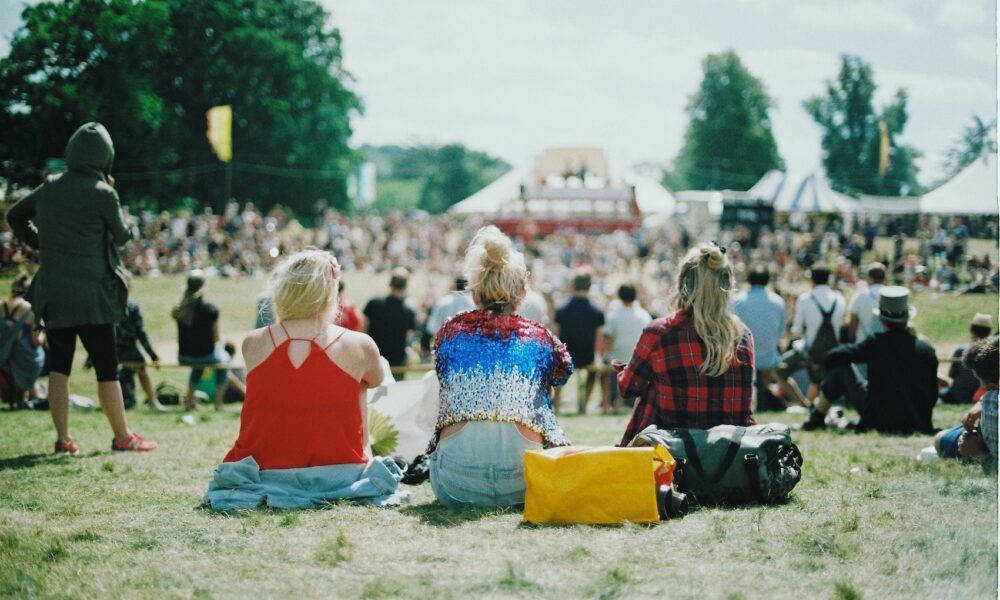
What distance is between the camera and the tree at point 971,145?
234 inches

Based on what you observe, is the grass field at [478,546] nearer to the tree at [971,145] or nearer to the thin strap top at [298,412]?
the thin strap top at [298,412]

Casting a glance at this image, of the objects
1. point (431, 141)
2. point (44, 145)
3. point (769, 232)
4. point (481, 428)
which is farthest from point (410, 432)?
point (431, 141)

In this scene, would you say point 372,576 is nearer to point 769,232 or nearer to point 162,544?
point 162,544

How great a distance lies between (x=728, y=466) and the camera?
450 centimetres

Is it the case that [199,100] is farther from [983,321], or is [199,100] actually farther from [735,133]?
[735,133]

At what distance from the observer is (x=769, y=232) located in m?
30.9

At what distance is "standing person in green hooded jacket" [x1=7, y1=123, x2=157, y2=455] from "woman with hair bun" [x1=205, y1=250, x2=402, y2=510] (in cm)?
174

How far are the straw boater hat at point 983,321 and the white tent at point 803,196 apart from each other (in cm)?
2381

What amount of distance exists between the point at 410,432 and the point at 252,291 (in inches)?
662

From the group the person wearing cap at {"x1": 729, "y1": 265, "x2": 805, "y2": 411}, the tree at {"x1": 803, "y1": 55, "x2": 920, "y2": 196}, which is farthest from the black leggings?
the tree at {"x1": 803, "y1": 55, "x2": 920, "y2": 196}

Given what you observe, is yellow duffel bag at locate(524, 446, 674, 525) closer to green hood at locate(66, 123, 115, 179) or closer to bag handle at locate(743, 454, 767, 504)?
bag handle at locate(743, 454, 767, 504)

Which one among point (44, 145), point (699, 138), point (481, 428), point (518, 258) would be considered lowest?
point (481, 428)

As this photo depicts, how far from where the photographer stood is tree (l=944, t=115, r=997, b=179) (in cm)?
595

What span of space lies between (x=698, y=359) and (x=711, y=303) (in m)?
0.30
